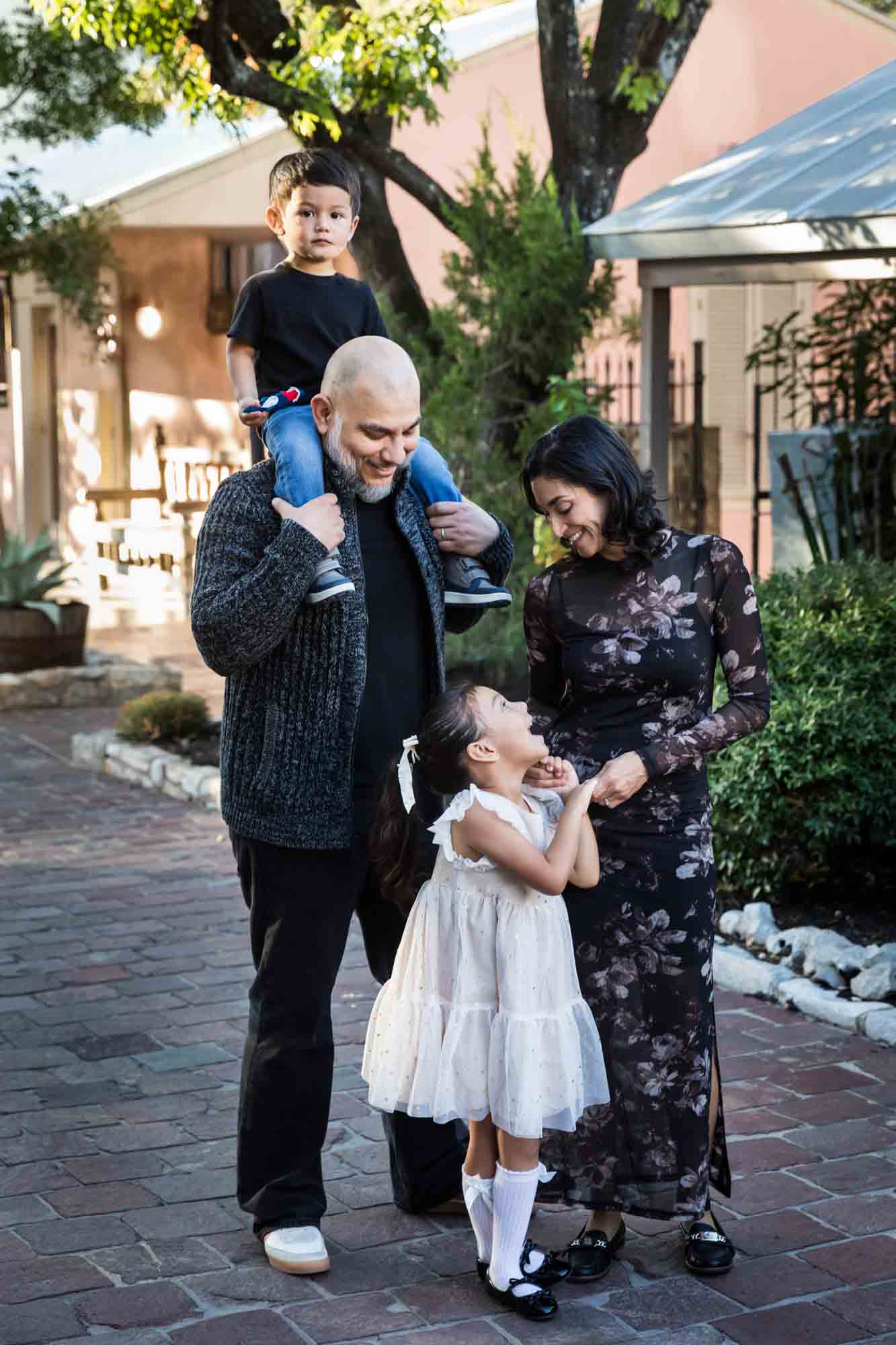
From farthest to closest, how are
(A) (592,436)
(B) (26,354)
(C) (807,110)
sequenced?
(B) (26,354)
(C) (807,110)
(A) (592,436)

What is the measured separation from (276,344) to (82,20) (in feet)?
19.4

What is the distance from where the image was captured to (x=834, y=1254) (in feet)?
13.1

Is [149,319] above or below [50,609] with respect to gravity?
above

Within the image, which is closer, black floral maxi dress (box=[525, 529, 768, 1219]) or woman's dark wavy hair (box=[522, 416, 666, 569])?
woman's dark wavy hair (box=[522, 416, 666, 569])

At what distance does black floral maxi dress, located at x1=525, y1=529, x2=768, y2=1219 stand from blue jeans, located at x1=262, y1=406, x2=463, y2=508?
0.45m

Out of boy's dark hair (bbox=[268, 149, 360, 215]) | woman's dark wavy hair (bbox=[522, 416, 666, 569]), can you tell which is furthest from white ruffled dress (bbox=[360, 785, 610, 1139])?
boy's dark hair (bbox=[268, 149, 360, 215])

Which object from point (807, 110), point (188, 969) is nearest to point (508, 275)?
point (807, 110)

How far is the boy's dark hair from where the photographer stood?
15.3 ft

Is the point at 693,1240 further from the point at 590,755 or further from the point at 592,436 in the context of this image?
the point at 592,436

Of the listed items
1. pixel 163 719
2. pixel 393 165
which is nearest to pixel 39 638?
pixel 163 719

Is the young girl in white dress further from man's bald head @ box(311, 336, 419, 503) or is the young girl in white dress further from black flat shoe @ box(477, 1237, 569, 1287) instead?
man's bald head @ box(311, 336, 419, 503)

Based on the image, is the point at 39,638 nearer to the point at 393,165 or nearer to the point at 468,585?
the point at 393,165

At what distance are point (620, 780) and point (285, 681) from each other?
2.41 feet

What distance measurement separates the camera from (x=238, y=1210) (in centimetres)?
430
